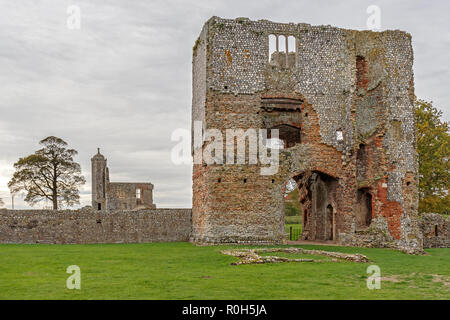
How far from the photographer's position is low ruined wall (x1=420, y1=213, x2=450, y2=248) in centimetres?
2319

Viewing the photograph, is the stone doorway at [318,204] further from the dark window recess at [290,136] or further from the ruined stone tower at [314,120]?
the dark window recess at [290,136]

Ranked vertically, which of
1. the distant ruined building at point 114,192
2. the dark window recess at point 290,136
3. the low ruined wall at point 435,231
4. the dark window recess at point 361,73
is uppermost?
the dark window recess at point 361,73

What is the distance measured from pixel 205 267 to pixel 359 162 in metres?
12.7

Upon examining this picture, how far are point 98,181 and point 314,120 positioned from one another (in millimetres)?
22079

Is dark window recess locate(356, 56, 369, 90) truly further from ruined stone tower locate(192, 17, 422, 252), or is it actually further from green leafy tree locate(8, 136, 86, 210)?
green leafy tree locate(8, 136, 86, 210)

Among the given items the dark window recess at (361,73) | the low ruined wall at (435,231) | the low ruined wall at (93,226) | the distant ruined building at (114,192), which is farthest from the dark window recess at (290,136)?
the distant ruined building at (114,192)

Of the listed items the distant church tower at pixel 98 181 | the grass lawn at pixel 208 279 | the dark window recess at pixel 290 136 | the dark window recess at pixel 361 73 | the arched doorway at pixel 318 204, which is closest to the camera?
Result: the grass lawn at pixel 208 279

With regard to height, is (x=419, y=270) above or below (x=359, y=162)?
below

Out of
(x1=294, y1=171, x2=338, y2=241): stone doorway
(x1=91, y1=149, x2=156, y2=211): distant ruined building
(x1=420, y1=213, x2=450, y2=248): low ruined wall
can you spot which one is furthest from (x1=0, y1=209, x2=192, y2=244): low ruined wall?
(x1=91, y1=149, x2=156, y2=211): distant ruined building

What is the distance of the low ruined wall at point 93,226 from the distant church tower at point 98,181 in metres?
15.7

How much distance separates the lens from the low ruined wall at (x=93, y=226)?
22.8 metres

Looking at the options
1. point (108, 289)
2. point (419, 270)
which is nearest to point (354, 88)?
A: point (419, 270)

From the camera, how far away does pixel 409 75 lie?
73.2 feet
